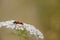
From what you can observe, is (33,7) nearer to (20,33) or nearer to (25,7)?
(25,7)

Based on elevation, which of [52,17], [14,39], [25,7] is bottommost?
[14,39]

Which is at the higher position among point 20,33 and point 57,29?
point 57,29

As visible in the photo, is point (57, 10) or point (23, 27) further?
point (57, 10)

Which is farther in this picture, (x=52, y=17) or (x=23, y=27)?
(x=52, y=17)

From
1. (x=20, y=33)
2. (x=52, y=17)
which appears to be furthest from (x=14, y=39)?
(x=20, y=33)

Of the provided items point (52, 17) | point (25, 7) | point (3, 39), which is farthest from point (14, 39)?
point (52, 17)

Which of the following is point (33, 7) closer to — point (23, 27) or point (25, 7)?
point (25, 7)
